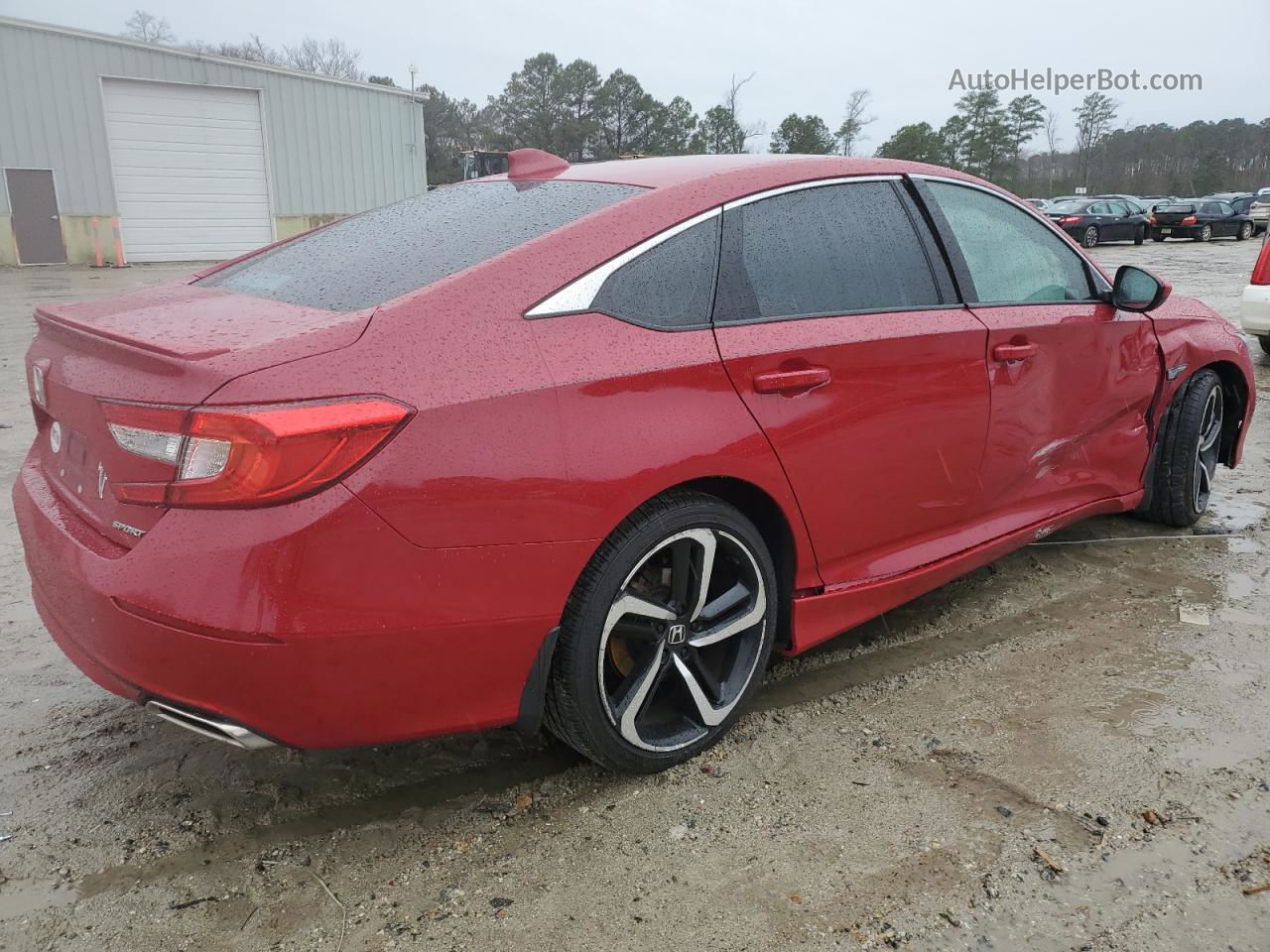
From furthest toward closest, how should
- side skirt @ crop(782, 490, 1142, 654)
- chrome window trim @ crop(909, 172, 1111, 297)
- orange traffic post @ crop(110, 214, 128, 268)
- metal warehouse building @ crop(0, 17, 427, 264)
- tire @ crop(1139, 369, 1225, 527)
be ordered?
1. orange traffic post @ crop(110, 214, 128, 268)
2. metal warehouse building @ crop(0, 17, 427, 264)
3. tire @ crop(1139, 369, 1225, 527)
4. chrome window trim @ crop(909, 172, 1111, 297)
5. side skirt @ crop(782, 490, 1142, 654)

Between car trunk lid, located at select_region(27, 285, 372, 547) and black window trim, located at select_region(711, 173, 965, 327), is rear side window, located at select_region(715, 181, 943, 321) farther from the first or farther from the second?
car trunk lid, located at select_region(27, 285, 372, 547)

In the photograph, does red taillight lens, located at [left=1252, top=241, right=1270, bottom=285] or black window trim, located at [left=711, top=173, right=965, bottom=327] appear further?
red taillight lens, located at [left=1252, top=241, right=1270, bottom=285]

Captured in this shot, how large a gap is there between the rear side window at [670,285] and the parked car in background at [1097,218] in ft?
88.7

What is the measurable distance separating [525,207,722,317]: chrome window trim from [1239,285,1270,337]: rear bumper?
25.9ft

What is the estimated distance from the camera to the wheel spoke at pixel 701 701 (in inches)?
97.5

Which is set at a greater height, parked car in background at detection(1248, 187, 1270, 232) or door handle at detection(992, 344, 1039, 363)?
door handle at detection(992, 344, 1039, 363)

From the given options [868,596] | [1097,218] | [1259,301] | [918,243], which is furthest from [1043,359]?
[1097,218]

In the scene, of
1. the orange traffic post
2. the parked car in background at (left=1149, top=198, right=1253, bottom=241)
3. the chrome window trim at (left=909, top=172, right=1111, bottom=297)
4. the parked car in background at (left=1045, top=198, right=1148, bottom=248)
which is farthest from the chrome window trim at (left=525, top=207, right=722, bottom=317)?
the parked car in background at (left=1149, top=198, right=1253, bottom=241)

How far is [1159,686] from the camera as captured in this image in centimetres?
299

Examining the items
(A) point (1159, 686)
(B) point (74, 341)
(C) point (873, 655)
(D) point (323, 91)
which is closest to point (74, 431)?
(B) point (74, 341)

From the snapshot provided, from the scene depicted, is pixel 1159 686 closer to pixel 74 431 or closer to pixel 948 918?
pixel 948 918

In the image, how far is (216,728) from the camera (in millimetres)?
1906

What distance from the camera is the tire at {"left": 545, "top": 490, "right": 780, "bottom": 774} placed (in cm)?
220

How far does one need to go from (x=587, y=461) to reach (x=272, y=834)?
116cm
